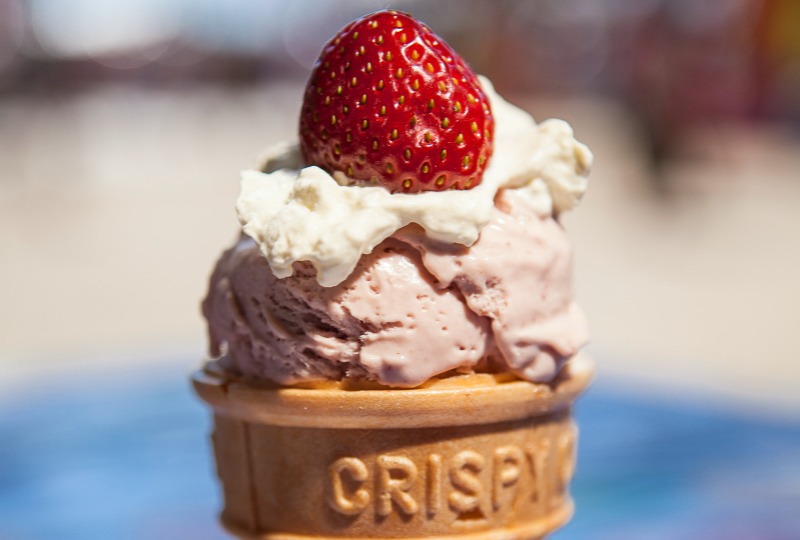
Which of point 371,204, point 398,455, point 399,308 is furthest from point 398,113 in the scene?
point 398,455

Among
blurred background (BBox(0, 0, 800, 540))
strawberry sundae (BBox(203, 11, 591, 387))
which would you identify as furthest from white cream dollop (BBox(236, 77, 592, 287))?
blurred background (BBox(0, 0, 800, 540))

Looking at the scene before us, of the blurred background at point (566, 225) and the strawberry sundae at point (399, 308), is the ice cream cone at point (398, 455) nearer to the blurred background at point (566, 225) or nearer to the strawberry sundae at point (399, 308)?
the strawberry sundae at point (399, 308)

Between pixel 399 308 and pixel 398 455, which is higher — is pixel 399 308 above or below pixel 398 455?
above

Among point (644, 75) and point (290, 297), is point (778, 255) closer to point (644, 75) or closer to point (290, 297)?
point (644, 75)

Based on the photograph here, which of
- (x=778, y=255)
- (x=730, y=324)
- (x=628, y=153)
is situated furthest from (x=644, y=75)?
(x=730, y=324)

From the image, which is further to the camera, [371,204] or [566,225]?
[566,225]

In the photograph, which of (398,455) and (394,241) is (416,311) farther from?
(398,455)
